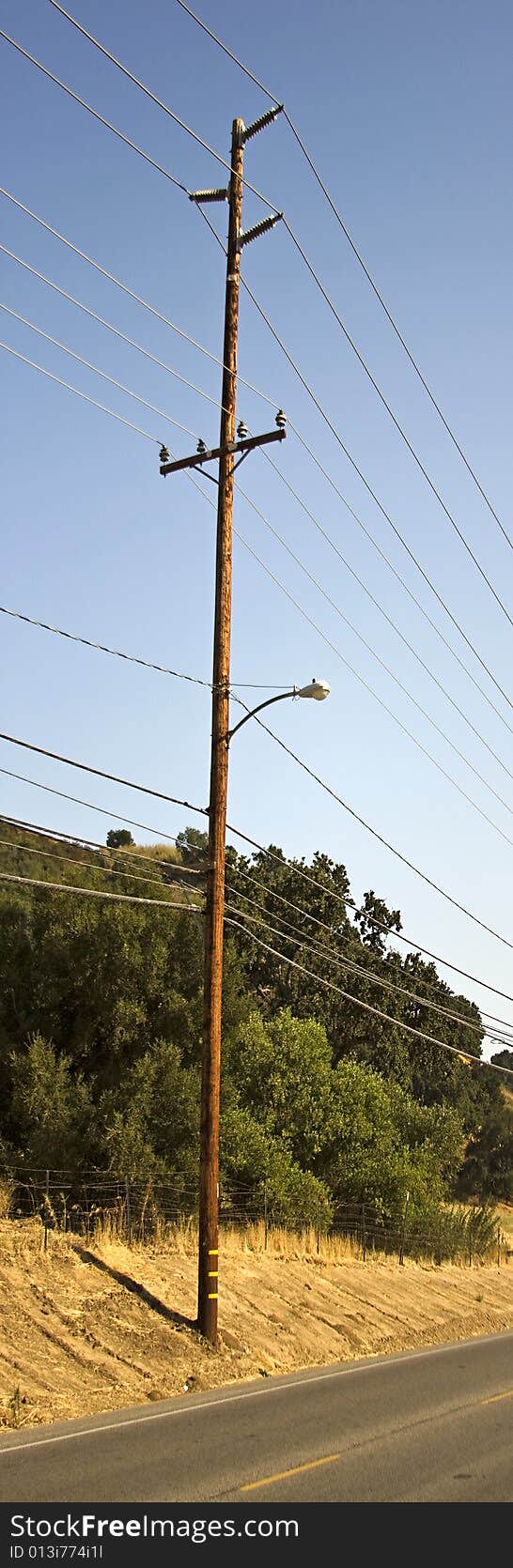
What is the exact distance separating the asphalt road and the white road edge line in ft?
0.10

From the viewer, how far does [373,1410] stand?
Answer: 15.8m

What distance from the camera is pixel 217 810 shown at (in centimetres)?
2172

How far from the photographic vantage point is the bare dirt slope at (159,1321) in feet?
55.3

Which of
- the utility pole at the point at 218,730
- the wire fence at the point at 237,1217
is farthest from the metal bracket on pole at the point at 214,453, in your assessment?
the wire fence at the point at 237,1217

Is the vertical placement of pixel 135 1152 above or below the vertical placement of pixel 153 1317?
above

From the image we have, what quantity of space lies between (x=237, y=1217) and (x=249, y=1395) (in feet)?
50.2

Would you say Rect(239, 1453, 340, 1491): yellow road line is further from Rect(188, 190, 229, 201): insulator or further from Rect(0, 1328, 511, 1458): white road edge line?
Rect(188, 190, 229, 201): insulator

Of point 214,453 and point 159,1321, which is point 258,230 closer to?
point 214,453

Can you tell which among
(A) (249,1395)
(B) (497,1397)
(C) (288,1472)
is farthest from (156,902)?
(C) (288,1472)

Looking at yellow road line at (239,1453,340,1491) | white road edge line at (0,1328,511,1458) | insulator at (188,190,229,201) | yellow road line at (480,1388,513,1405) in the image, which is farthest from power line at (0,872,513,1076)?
insulator at (188,190,229,201)

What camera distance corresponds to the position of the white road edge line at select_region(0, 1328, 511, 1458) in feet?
43.9
